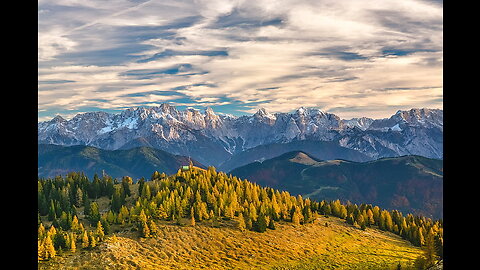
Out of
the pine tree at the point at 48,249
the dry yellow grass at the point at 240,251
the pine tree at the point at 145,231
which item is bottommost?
the dry yellow grass at the point at 240,251

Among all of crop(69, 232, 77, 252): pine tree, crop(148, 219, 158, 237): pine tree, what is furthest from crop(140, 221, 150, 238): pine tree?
crop(69, 232, 77, 252): pine tree

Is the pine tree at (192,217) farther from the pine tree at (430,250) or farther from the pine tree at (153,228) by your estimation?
the pine tree at (430,250)

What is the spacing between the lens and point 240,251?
148125 mm

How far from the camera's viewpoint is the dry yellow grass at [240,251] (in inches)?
4798

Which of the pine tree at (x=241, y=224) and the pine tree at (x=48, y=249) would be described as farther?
the pine tree at (x=241, y=224)

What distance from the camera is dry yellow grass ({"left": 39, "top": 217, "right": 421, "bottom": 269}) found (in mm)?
121875

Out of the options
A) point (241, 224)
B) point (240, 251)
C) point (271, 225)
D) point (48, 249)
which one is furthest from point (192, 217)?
point (48, 249)

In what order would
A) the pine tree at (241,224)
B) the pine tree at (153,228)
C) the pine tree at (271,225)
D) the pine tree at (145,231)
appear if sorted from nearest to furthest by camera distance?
the pine tree at (145,231) < the pine tree at (153,228) < the pine tree at (241,224) < the pine tree at (271,225)

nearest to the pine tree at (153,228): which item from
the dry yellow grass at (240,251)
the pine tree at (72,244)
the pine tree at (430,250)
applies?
the dry yellow grass at (240,251)

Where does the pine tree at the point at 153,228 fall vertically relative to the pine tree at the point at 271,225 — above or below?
above

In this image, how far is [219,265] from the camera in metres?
133

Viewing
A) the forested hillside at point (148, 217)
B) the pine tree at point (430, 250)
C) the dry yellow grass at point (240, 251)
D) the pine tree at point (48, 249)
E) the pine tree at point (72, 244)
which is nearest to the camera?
the pine tree at point (430, 250)

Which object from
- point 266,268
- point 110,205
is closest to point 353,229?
point 266,268
